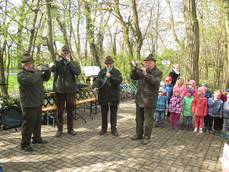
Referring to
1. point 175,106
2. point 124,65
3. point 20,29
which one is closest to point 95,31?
point 124,65

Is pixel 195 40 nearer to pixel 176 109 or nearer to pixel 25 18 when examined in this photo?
pixel 176 109

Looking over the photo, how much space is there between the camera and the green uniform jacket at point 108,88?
6848 millimetres

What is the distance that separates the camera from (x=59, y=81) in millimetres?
6680

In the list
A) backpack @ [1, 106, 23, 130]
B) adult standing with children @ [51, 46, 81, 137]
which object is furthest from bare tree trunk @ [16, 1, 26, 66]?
adult standing with children @ [51, 46, 81, 137]

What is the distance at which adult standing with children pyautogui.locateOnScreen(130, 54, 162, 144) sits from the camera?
6106mm

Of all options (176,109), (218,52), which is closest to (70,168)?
(176,109)

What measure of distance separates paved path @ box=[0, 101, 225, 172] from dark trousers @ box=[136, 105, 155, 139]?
0.26 meters

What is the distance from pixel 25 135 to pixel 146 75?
2726 mm

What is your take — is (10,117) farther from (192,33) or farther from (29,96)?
(192,33)

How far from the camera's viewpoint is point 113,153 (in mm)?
5723

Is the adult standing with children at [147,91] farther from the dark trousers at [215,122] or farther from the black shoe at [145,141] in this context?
the dark trousers at [215,122]

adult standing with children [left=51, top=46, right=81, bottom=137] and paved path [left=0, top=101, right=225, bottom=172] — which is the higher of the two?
adult standing with children [left=51, top=46, right=81, bottom=137]

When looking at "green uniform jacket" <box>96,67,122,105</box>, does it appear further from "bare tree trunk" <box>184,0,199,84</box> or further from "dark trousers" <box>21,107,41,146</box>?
"bare tree trunk" <box>184,0,199,84</box>

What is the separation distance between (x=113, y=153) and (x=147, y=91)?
151cm
